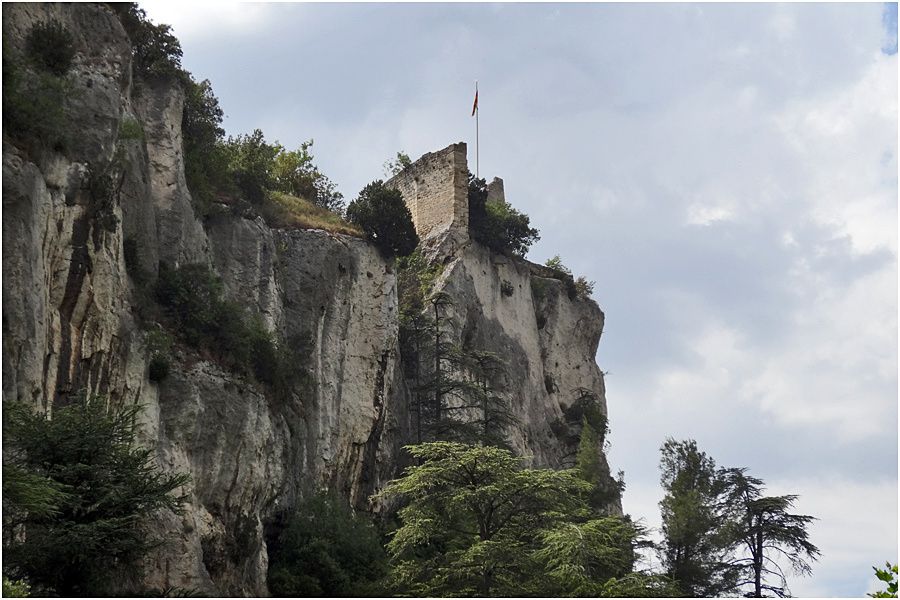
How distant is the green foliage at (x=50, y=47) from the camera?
2370 centimetres

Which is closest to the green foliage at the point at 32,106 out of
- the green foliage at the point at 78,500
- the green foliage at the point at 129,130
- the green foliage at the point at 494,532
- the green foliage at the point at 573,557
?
the green foliage at the point at 129,130

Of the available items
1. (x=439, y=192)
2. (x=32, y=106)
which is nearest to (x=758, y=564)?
(x=439, y=192)

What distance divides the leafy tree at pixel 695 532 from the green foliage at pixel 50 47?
24.5 metres

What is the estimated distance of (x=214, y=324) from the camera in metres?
27.8

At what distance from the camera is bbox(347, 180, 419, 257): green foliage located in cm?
3953

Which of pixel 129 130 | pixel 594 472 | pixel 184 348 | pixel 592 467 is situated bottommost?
pixel 594 472

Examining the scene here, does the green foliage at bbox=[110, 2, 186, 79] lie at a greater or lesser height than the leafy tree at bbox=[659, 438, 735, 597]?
greater

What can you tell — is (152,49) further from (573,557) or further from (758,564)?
(758,564)

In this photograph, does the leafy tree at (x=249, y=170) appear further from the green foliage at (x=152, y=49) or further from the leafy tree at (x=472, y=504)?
the leafy tree at (x=472, y=504)

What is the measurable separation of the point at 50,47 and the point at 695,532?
2717 centimetres

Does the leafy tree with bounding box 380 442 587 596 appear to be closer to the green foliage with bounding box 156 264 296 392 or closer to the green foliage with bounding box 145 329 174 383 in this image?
the green foliage with bounding box 156 264 296 392

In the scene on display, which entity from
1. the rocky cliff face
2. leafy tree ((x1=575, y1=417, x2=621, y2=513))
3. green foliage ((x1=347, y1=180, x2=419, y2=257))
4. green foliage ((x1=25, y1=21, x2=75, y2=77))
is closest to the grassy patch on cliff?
green foliage ((x1=347, y1=180, x2=419, y2=257))

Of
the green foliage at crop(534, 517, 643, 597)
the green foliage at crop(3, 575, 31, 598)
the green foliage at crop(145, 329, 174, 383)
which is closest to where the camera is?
the green foliage at crop(3, 575, 31, 598)

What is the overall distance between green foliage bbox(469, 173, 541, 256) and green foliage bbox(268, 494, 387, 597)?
2174 cm
